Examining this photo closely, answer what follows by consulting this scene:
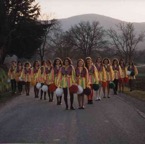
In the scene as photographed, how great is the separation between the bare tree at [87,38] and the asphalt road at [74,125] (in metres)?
80.1

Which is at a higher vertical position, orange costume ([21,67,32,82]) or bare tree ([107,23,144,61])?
bare tree ([107,23,144,61])

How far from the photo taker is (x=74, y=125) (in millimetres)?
12781

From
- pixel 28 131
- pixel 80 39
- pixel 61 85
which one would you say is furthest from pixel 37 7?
pixel 80 39

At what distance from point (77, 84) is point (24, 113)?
226 cm

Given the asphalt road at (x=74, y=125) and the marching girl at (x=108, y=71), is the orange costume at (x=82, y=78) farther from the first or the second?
the marching girl at (x=108, y=71)

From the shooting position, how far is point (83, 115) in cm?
1519

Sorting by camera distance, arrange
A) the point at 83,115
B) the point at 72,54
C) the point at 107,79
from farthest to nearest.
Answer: the point at 72,54 < the point at 107,79 < the point at 83,115

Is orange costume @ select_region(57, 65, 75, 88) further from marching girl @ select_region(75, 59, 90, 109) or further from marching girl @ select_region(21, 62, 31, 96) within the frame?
marching girl @ select_region(21, 62, 31, 96)

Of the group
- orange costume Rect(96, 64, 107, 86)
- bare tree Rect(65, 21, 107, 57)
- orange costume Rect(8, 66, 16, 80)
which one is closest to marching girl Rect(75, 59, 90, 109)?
orange costume Rect(96, 64, 107, 86)

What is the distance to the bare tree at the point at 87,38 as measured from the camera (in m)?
97.9

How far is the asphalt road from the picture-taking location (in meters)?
10.6

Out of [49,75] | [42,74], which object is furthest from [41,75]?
[49,75]

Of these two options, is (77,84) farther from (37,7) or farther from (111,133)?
(37,7)

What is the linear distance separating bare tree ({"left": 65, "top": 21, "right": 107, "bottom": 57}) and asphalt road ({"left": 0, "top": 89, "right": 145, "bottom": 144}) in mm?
80076
